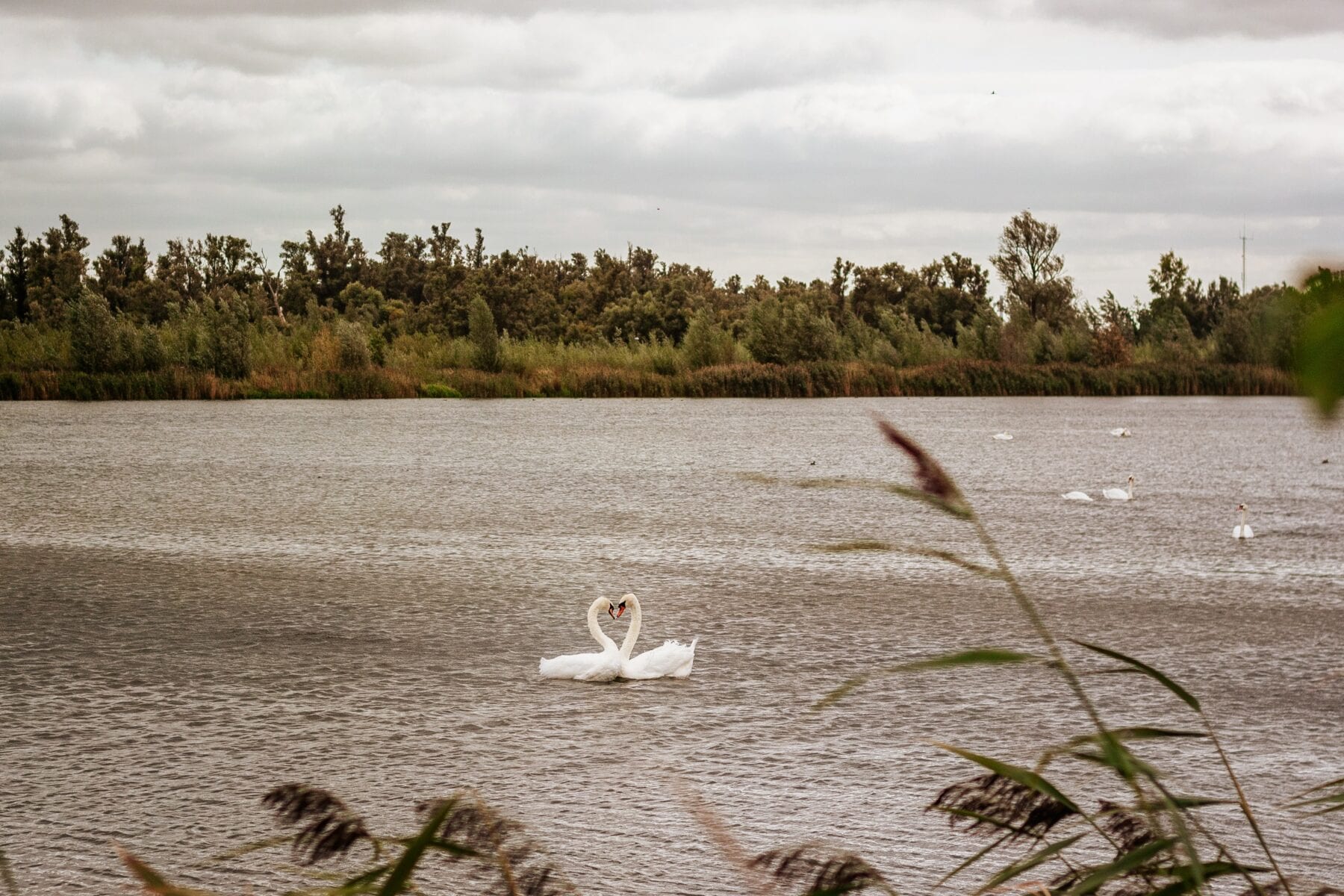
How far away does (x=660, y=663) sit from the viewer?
630cm

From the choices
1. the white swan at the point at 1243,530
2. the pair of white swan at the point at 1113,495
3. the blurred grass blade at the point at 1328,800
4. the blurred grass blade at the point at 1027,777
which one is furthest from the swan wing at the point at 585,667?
the pair of white swan at the point at 1113,495

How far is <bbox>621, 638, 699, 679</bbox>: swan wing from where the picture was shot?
6.29m

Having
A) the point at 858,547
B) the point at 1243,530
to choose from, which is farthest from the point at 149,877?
the point at 1243,530

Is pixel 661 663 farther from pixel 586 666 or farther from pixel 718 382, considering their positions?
pixel 718 382

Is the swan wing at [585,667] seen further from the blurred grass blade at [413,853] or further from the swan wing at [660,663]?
the blurred grass blade at [413,853]

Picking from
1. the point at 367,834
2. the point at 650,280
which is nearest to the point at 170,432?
the point at 367,834

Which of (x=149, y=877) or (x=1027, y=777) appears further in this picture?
(x=1027, y=777)

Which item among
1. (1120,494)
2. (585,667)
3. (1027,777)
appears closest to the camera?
(1027,777)

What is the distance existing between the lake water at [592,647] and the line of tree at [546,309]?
1117 inches

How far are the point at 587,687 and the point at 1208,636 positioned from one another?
325 cm

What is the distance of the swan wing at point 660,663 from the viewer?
6.29 metres

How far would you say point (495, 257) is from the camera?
71.9 m

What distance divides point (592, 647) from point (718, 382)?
129ft

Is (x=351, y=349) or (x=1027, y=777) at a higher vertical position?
(x=351, y=349)
